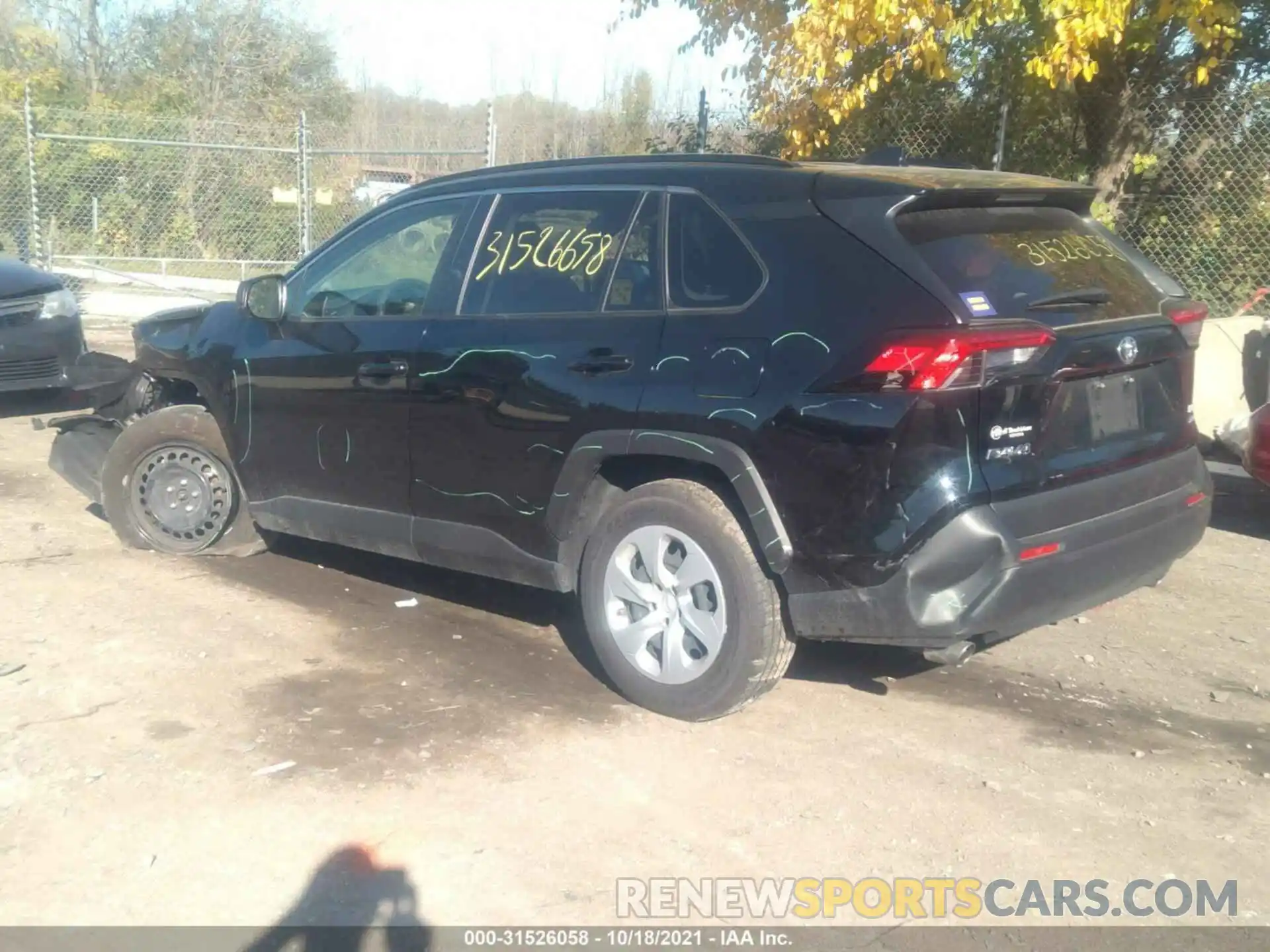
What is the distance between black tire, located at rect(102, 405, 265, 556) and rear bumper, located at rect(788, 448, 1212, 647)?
10.6 feet

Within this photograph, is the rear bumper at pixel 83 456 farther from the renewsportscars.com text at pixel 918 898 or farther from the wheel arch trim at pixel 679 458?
the renewsportscars.com text at pixel 918 898

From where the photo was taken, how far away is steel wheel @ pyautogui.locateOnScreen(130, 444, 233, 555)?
6168 mm

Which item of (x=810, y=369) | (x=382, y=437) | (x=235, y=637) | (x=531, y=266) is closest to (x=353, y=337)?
(x=382, y=437)

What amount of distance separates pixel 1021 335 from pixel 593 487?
63.8 inches

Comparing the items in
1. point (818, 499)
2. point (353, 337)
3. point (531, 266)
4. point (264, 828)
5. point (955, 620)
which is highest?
point (531, 266)

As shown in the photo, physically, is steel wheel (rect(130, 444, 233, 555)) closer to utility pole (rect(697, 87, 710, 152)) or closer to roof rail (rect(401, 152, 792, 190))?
roof rail (rect(401, 152, 792, 190))

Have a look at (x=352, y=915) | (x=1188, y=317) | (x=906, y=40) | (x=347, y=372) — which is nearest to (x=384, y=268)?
(x=347, y=372)

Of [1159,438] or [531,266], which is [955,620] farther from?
[531,266]

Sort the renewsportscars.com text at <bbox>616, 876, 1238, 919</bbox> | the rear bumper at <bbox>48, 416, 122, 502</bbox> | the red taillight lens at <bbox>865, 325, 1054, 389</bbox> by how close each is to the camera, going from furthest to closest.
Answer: the rear bumper at <bbox>48, 416, 122, 502</bbox>
the red taillight lens at <bbox>865, 325, 1054, 389</bbox>
the renewsportscars.com text at <bbox>616, 876, 1238, 919</bbox>

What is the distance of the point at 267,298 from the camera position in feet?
18.6

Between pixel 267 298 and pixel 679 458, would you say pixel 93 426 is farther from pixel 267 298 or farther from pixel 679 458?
pixel 679 458

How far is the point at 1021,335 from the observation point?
12.4ft

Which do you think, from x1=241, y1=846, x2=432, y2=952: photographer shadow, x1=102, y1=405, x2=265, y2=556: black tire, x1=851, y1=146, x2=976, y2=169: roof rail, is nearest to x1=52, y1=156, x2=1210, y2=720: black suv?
x1=851, y1=146, x2=976, y2=169: roof rail

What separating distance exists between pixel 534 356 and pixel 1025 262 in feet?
5.65
